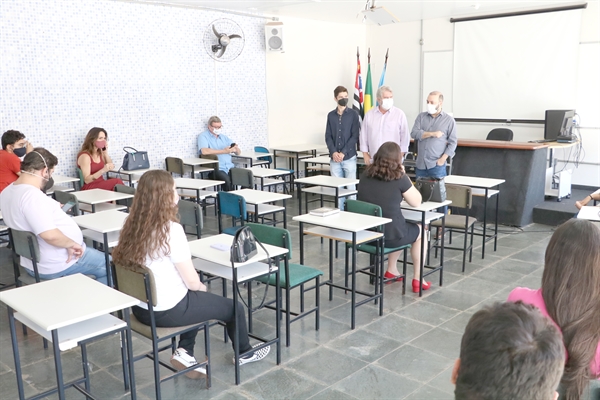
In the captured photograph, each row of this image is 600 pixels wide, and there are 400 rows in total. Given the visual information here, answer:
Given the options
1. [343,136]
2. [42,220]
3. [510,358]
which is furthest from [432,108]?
[510,358]

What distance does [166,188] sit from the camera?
2.76 m

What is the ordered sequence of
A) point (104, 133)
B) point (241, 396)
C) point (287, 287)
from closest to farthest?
point (241, 396)
point (287, 287)
point (104, 133)

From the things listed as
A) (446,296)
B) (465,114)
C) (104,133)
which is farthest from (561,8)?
(104,133)

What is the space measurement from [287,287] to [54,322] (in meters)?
1.45

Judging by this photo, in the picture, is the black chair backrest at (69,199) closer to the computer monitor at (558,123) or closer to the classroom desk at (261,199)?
the classroom desk at (261,199)

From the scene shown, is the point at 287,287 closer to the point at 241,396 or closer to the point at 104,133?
the point at 241,396

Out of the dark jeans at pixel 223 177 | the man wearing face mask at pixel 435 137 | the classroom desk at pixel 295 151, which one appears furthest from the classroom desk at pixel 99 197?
the classroom desk at pixel 295 151

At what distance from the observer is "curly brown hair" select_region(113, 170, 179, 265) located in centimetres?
269

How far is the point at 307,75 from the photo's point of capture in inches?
360

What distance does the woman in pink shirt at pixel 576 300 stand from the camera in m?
1.63

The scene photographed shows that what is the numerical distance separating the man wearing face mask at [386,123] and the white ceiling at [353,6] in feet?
6.96

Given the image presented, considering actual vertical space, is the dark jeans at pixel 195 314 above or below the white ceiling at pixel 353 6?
below

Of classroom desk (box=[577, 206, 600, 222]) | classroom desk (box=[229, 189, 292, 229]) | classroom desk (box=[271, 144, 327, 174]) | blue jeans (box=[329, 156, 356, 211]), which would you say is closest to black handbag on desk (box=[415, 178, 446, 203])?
classroom desk (box=[577, 206, 600, 222])

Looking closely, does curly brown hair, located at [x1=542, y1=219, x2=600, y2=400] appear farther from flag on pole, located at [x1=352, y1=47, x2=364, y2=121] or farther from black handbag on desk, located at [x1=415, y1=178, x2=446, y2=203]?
flag on pole, located at [x1=352, y1=47, x2=364, y2=121]
